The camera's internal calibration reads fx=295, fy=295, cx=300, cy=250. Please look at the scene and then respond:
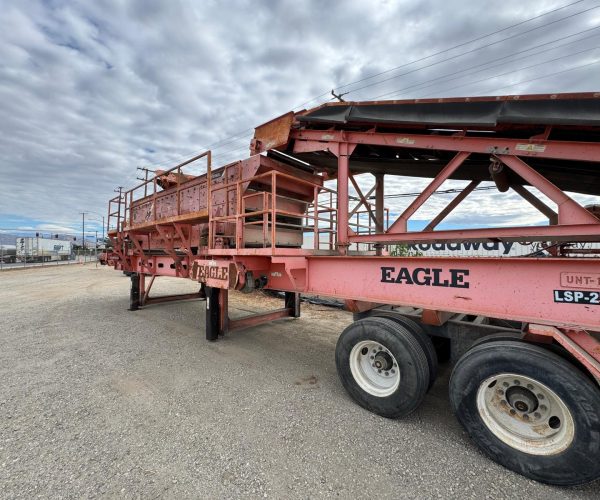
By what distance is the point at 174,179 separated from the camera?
830 cm

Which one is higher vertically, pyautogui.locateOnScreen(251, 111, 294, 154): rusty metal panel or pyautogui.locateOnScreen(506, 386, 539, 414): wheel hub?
pyautogui.locateOnScreen(251, 111, 294, 154): rusty metal panel

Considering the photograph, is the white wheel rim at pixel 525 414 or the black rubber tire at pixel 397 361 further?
the black rubber tire at pixel 397 361

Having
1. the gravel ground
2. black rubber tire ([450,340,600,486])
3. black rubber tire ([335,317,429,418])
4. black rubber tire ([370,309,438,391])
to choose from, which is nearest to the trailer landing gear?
the gravel ground

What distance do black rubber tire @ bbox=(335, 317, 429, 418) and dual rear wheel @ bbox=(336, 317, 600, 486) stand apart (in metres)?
0.01

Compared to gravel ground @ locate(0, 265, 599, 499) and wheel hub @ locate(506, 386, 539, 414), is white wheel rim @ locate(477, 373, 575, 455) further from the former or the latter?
gravel ground @ locate(0, 265, 599, 499)

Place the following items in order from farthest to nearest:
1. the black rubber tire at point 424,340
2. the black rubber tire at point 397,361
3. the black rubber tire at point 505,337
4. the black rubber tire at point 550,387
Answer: the black rubber tire at point 424,340 < the black rubber tire at point 397,361 < the black rubber tire at point 505,337 < the black rubber tire at point 550,387

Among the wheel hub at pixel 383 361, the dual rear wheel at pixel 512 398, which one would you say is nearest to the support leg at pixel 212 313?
the dual rear wheel at pixel 512 398

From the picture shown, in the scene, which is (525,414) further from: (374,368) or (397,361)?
(374,368)

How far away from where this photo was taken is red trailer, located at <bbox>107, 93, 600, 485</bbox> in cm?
247

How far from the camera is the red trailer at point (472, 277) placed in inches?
97.3

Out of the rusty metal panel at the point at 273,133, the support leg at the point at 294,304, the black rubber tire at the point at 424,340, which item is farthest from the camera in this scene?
the support leg at the point at 294,304

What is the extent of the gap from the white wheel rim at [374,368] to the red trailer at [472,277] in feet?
0.05

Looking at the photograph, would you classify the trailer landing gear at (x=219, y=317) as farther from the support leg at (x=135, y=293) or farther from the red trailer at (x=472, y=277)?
the support leg at (x=135, y=293)

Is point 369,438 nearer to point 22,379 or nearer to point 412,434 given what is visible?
point 412,434
